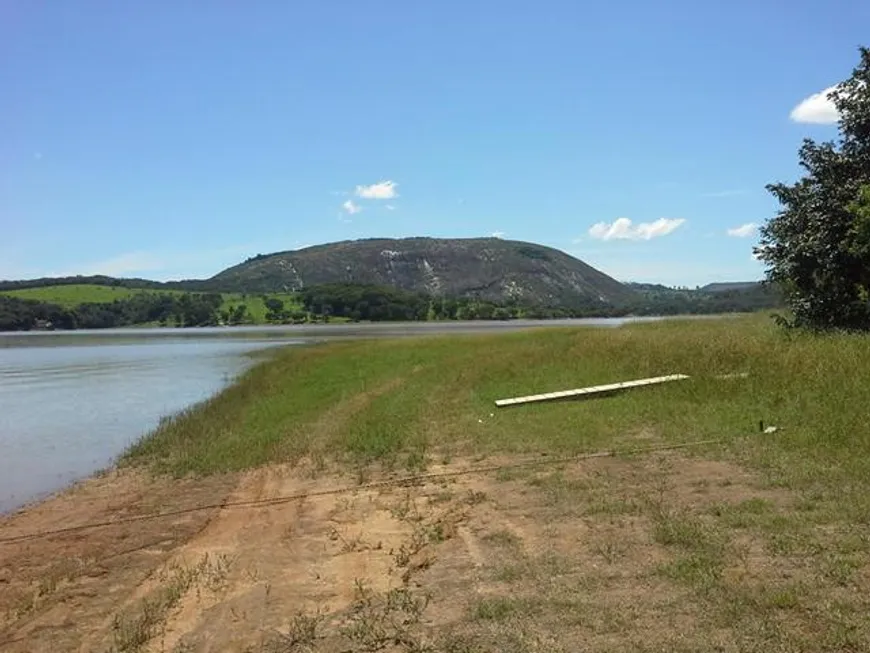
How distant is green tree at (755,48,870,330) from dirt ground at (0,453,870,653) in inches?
562

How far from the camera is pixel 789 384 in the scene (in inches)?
528

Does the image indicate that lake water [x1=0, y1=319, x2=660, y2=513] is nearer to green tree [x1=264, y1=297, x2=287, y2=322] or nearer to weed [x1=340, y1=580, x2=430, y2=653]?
weed [x1=340, y1=580, x2=430, y2=653]

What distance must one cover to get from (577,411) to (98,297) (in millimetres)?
177933

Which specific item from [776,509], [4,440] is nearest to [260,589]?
[776,509]

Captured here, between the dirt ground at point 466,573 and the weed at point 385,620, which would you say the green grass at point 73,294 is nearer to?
the dirt ground at point 466,573

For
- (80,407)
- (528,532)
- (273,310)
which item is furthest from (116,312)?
(528,532)

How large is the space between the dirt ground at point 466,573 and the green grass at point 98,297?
159959mm

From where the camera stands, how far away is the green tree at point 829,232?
21609 mm

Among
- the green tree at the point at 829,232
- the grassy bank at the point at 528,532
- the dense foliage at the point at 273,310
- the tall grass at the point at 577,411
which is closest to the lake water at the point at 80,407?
the tall grass at the point at 577,411

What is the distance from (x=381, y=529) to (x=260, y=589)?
201cm

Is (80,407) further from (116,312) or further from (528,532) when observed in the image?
(116,312)

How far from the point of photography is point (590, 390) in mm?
16438

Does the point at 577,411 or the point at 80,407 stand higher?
the point at 577,411

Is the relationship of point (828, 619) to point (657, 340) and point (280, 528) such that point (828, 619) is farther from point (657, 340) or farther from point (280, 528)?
point (657, 340)
